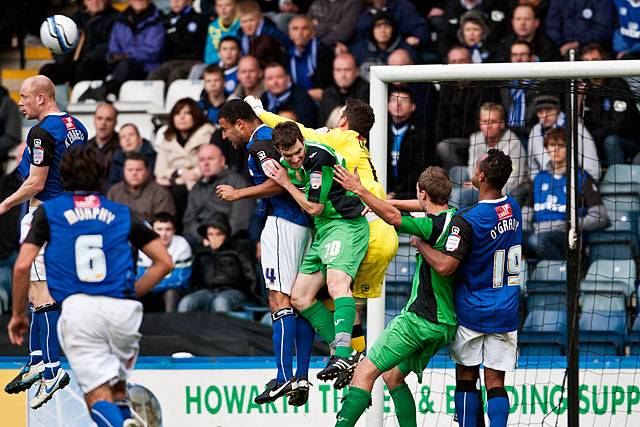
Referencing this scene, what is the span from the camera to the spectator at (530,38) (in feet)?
46.3

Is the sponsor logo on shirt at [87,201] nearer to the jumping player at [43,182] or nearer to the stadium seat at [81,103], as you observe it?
the jumping player at [43,182]

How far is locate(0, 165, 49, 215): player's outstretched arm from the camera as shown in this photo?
1007 cm

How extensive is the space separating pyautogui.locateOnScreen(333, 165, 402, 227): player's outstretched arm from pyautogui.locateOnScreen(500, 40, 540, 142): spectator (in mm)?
4241

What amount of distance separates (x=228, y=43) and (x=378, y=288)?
18.6ft

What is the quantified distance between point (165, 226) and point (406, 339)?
14.7 feet

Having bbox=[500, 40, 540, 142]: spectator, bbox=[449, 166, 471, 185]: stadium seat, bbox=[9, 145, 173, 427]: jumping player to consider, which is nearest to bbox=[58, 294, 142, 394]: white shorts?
bbox=[9, 145, 173, 427]: jumping player

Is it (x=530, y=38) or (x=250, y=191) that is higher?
(x=530, y=38)

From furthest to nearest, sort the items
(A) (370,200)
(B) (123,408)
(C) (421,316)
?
(C) (421,316)
(A) (370,200)
(B) (123,408)

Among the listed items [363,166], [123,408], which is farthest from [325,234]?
[123,408]

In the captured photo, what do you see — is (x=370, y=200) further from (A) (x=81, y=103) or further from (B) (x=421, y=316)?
(A) (x=81, y=103)

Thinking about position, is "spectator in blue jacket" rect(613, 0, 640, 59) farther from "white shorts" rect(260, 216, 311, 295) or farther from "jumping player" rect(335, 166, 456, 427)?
"white shorts" rect(260, 216, 311, 295)

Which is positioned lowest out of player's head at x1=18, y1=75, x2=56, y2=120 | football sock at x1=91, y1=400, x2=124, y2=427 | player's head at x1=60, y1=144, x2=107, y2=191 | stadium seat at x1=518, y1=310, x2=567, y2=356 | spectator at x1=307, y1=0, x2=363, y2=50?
football sock at x1=91, y1=400, x2=124, y2=427

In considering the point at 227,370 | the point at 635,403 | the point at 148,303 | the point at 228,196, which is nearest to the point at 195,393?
the point at 227,370

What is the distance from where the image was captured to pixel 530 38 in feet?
46.7
